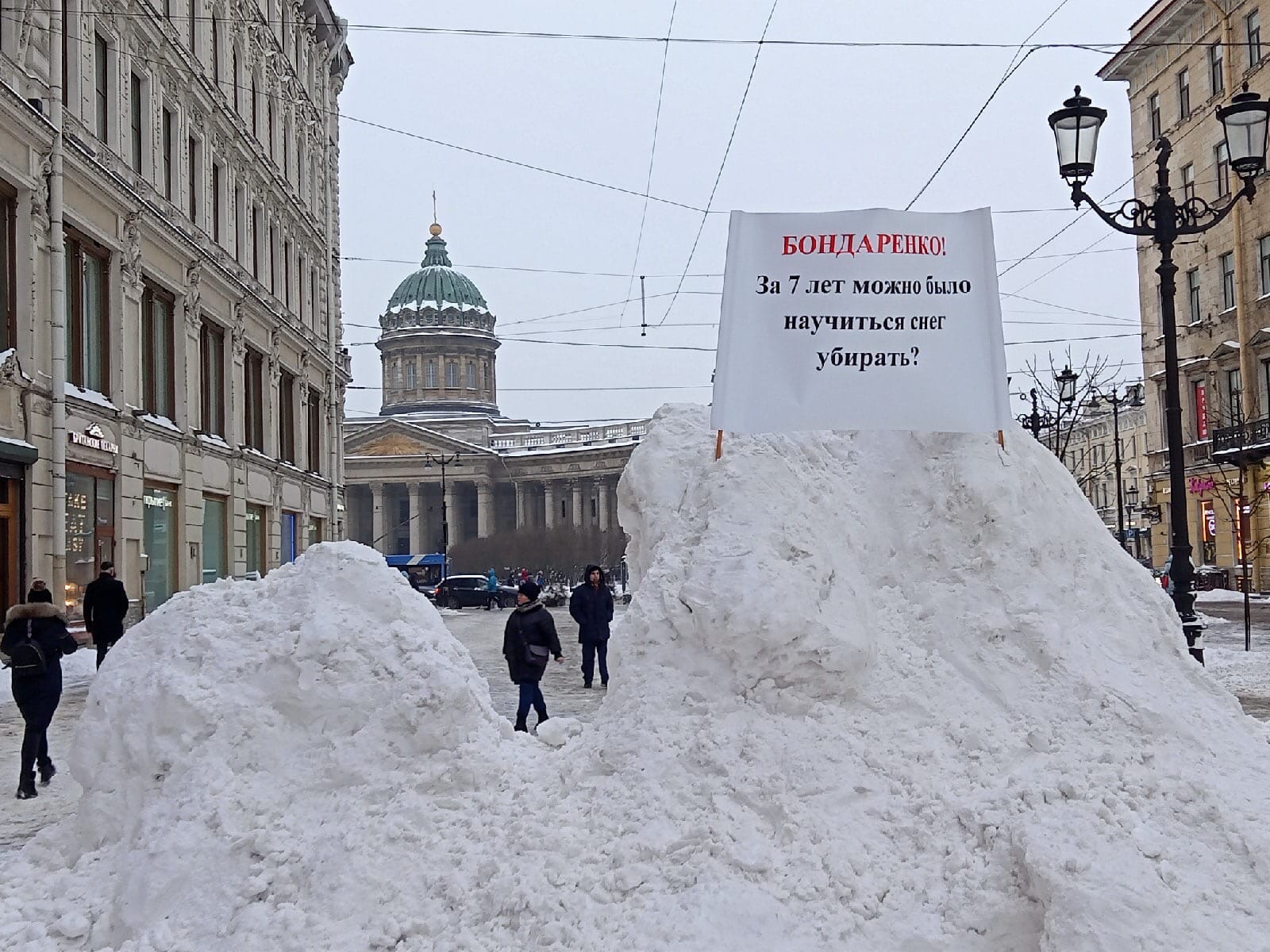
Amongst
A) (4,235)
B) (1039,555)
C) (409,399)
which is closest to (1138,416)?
(409,399)

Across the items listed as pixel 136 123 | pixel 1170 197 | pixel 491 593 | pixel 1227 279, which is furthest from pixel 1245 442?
pixel 136 123

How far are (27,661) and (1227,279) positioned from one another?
3536cm

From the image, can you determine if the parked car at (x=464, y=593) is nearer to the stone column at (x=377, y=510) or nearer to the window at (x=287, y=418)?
the window at (x=287, y=418)

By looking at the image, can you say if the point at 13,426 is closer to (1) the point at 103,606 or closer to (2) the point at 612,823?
(1) the point at 103,606

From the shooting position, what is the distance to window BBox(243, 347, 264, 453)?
29.6 metres

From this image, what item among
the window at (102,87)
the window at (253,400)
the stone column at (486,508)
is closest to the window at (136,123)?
the window at (102,87)

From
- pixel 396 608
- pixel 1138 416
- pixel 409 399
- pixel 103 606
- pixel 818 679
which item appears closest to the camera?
pixel 818 679

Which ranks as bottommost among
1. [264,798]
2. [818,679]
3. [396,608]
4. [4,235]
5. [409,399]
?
[264,798]

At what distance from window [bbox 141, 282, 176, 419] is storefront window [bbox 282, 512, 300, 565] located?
9.03m

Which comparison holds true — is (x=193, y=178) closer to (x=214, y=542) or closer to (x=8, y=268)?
(x=214, y=542)

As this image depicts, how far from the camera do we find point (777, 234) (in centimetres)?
626

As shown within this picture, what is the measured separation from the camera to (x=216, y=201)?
2725 cm

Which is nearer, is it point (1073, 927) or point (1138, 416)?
point (1073, 927)

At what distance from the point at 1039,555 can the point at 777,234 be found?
6.85ft
